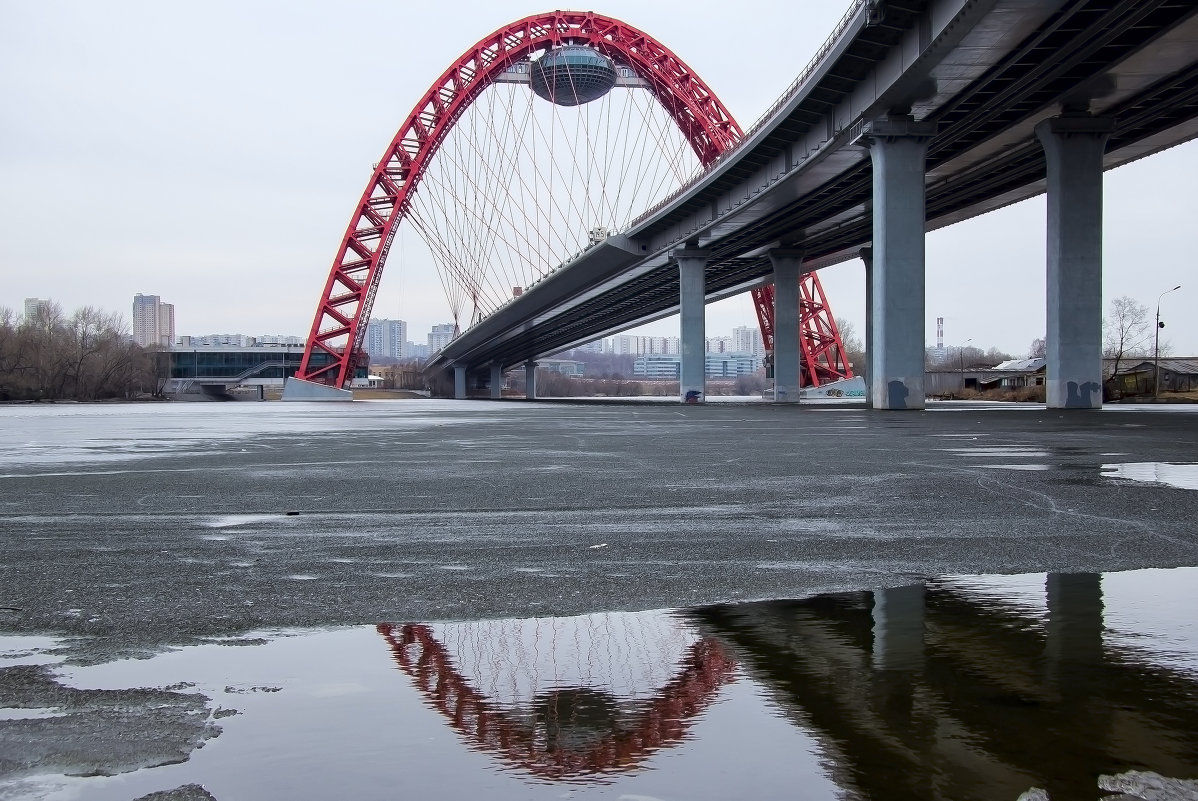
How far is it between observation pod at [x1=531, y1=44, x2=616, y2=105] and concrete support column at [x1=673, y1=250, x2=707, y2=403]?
23475 millimetres

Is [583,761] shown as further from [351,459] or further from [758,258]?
[758,258]

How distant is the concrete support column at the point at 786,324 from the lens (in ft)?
209

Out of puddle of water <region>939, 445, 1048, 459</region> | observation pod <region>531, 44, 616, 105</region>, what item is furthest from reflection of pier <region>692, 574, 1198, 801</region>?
observation pod <region>531, 44, 616, 105</region>

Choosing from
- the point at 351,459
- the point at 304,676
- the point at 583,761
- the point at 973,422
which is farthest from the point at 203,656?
the point at 973,422

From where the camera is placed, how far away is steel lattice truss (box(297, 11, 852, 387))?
7938 centimetres

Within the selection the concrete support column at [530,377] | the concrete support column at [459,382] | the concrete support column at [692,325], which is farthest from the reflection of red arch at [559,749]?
the concrete support column at [530,377]

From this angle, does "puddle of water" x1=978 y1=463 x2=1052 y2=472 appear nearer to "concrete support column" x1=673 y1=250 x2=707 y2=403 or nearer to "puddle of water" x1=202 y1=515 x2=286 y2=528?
"puddle of water" x1=202 y1=515 x2=286 y2=528

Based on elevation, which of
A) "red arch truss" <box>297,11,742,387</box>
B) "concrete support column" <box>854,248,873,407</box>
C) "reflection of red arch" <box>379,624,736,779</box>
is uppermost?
"red arch truss" <box>297,11,742,387</box>

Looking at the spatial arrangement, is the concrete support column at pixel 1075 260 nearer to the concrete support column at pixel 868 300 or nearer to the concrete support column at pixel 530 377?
the concrete support column at pixel 868 300

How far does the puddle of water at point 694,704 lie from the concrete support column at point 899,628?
0.02 m

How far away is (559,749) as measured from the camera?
9.85 ft

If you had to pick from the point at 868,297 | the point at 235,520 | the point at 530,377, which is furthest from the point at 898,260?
the point at 530,377

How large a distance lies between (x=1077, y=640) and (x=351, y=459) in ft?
43.1

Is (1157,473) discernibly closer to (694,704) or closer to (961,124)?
(694,704)
